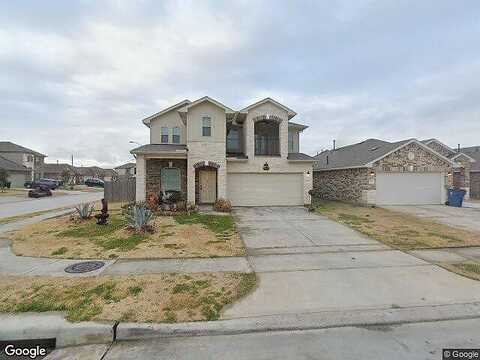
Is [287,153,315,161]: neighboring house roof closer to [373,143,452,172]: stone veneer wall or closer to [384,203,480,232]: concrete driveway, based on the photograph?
[373,143,452,172]: stone veneer wall

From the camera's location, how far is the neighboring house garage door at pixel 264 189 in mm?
17547

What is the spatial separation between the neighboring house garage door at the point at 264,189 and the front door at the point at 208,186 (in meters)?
0.96

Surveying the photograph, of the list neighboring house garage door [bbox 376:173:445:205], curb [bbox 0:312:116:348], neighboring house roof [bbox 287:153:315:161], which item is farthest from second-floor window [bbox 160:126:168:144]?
curb [bbox 0:312:116:348]

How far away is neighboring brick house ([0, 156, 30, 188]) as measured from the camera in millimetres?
41162

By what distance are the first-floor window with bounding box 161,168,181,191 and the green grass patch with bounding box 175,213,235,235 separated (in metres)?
4.67

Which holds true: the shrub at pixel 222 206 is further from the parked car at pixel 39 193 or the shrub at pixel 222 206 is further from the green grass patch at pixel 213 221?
the parked car at pixel 39 193

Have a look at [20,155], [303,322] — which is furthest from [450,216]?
[20,155]

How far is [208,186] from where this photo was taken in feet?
57.8

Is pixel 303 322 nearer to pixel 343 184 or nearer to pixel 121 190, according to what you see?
pixel 343 184

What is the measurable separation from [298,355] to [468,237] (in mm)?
9377

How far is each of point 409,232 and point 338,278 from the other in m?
6.24

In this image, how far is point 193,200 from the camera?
1612 cm

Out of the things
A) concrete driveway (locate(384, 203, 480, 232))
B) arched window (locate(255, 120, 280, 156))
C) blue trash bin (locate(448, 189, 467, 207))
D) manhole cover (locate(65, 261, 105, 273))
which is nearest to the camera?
manhole cover (locate(65, 261, 105, 273))

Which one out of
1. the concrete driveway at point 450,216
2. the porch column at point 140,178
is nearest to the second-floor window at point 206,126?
the porch column at point 140,178
